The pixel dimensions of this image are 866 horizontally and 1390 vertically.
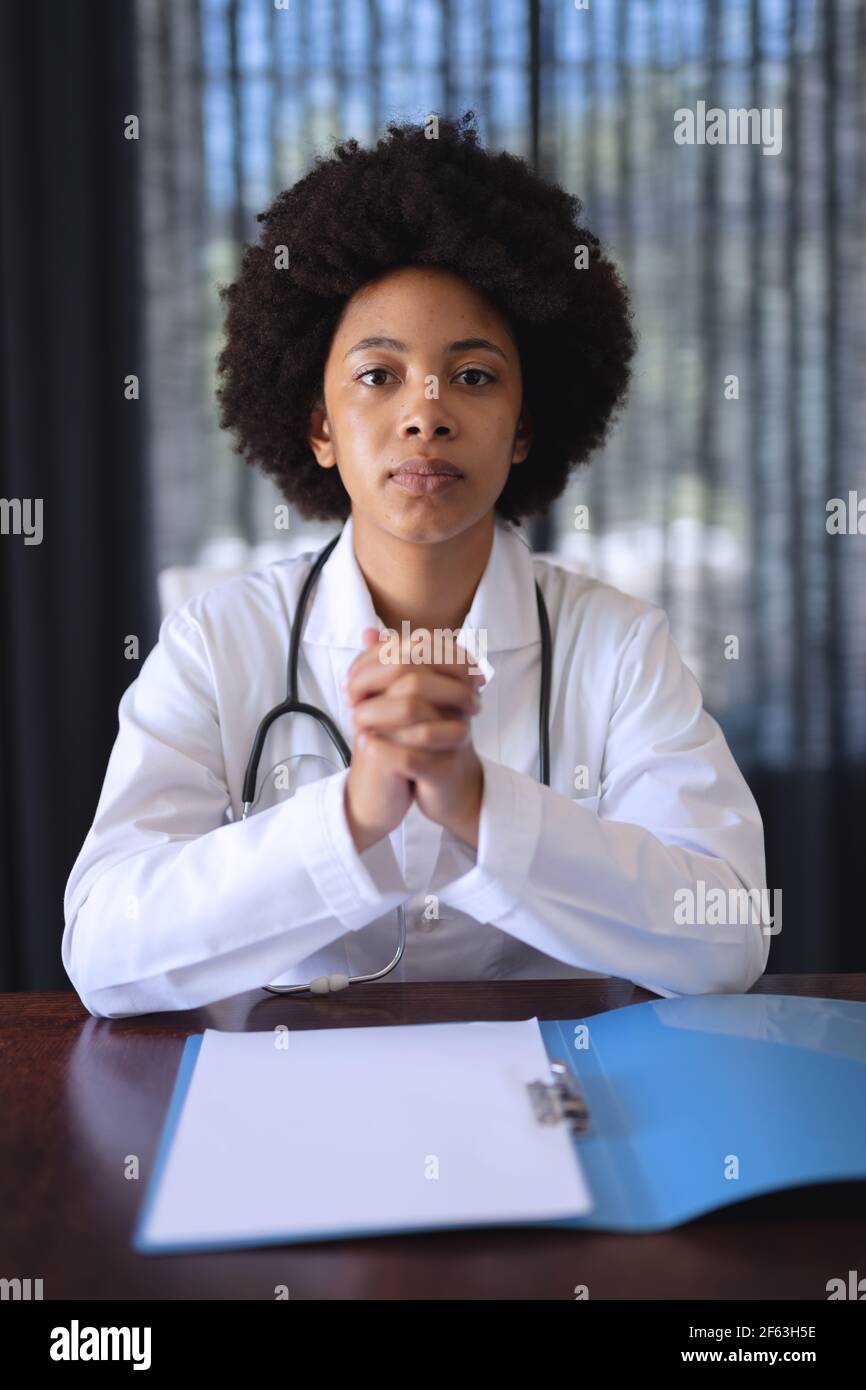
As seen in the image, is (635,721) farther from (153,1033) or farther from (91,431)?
(91,431)

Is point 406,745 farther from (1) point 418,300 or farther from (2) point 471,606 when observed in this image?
(1) point 418,300

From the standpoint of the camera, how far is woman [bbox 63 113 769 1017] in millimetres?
1120

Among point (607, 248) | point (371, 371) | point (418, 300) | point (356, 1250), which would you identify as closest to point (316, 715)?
point (371, 371)

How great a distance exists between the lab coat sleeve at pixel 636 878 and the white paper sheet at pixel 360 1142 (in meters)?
0.16

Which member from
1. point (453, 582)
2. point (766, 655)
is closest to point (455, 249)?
point (453, 582)

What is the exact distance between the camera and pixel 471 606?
1613mm

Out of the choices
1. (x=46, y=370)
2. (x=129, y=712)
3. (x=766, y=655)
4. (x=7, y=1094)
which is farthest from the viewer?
(x=766, y=655)

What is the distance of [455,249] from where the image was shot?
4.95 feet

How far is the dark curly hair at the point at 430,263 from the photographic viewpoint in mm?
Answer: 1551

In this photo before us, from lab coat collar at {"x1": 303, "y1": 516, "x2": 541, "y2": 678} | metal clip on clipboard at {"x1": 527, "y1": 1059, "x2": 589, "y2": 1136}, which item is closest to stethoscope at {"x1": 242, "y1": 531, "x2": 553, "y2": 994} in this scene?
lab coat collar at {"x1": 303, "y1": 516, "x2": 541, "y2": 678}

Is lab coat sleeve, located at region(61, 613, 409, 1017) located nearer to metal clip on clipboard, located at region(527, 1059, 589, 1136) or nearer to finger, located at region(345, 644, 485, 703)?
finger, located at region(345, 644, 485, 703)

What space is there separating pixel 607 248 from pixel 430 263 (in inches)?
57.7

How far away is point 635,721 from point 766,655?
65.0 inches

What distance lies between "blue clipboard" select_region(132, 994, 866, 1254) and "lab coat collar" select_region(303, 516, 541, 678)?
598mm
